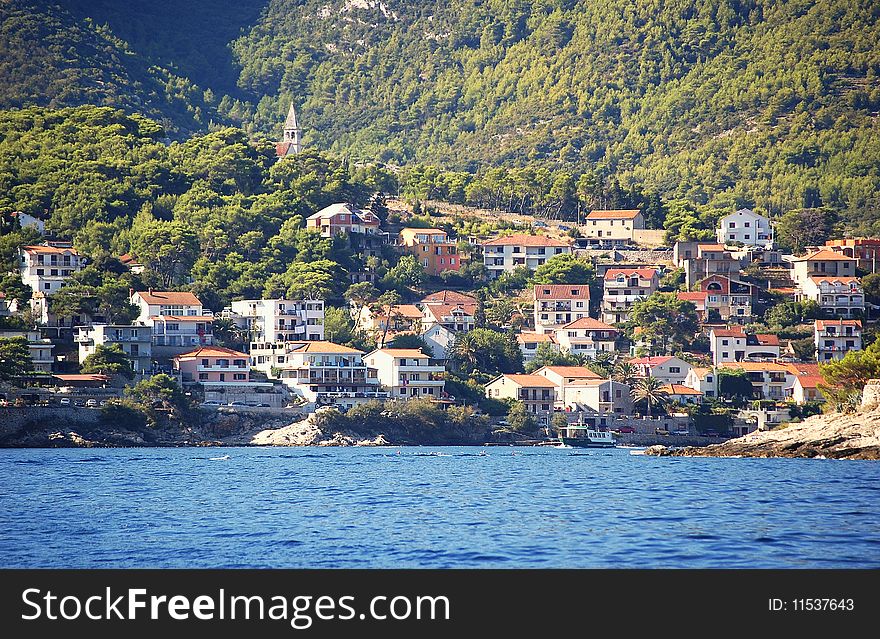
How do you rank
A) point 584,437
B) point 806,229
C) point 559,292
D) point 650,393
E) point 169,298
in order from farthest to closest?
1. point 806,229
2. point 559,292
3. point 169,298
4. point 650,393
5. point 584,437

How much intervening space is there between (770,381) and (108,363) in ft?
132

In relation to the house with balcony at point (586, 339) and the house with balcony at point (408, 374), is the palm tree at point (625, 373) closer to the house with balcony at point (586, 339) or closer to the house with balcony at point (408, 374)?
the house with balcony at point (586, 339)

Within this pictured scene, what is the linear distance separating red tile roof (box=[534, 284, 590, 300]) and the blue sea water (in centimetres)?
4606

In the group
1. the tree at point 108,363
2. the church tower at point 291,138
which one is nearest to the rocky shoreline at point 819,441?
the tree at point 108,363

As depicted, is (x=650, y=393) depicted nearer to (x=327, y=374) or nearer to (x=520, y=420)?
(x=520, y=420)

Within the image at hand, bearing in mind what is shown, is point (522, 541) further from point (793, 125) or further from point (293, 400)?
point (793, 125)

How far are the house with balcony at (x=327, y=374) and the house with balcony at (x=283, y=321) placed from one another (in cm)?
550

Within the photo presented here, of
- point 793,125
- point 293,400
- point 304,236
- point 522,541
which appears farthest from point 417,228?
point 522,541

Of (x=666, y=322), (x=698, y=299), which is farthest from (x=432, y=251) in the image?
(x=666, y=322)

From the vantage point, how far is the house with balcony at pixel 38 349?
93006mm

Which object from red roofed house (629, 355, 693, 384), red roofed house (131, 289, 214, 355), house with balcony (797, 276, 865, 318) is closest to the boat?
red roofed house (629, 355, 693, 384)

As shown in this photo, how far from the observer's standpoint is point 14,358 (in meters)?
87.8

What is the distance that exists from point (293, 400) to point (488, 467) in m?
27.9

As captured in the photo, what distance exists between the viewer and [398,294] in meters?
122
